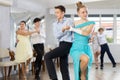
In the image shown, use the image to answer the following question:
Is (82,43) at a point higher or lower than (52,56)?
higher

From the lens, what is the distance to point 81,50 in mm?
4516

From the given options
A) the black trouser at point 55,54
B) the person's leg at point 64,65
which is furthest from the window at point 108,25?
the black trouser at point 55,54

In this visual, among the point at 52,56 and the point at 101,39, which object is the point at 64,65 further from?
the point at 101,39

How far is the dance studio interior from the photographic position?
456 centimetres

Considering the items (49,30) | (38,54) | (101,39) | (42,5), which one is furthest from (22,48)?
(49,30)

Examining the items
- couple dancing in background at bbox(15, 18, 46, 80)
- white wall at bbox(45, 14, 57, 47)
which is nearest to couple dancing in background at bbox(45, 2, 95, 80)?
couple dancing in background at bbox(15, 18, 46, 80)

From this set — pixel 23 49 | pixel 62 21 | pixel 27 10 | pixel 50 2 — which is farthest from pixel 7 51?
pixel 50 2

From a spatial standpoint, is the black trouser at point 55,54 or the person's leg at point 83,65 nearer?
the person's leg at point 83,65

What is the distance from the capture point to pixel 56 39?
8289mm

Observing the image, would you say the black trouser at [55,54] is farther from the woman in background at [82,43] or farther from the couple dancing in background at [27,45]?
the couple dancing in background at [27,45]

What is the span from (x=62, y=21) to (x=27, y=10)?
4716 mm

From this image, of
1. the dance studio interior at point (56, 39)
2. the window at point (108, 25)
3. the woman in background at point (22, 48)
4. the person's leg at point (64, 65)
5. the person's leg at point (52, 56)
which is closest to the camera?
the dance studio interior at point (56, 39)

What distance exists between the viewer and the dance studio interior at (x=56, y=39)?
4.56 meters

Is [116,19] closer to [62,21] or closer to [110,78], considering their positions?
[110,78]
